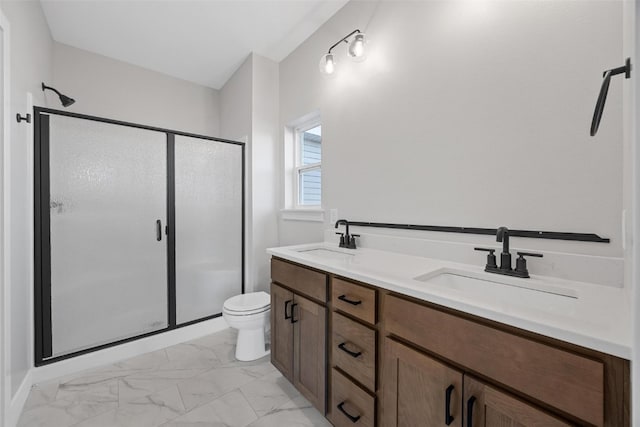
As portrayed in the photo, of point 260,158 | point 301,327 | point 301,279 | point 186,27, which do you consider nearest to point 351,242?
point 301,279

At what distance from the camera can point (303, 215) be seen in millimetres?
2334

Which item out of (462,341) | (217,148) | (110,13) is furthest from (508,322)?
(110,13)

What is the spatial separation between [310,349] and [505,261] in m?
1.00

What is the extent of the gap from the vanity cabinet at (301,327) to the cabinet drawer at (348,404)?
2.7 inches

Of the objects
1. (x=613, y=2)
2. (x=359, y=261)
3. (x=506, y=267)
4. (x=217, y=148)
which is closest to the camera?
(x=613, y=2)

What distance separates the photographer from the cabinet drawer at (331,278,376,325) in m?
1.06

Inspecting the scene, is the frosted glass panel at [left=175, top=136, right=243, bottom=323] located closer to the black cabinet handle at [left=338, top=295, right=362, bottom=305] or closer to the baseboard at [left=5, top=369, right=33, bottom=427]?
the baseboard at [left=5, top=369, right=33, bottom=427]

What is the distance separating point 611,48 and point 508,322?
1035mm

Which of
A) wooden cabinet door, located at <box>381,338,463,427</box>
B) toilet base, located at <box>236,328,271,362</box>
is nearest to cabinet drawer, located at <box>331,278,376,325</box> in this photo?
wooden cabinet door, located at <box>381,338,463,427</box>

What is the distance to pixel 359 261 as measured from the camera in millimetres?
A: 1401

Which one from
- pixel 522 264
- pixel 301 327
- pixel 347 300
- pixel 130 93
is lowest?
pixel 301 327

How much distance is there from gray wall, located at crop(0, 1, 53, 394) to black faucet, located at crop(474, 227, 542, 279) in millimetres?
2257

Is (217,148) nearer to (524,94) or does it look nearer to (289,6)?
(289,6)

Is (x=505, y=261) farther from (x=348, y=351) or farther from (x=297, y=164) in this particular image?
(x=297, y=164)
